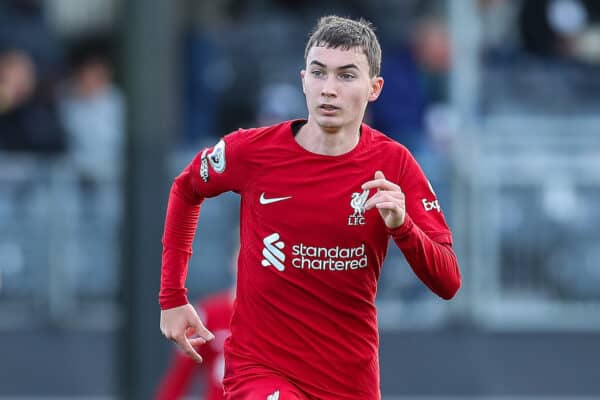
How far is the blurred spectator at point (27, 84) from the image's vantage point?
12688 millimetres

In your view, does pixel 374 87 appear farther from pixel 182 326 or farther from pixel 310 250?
pixel 182 326

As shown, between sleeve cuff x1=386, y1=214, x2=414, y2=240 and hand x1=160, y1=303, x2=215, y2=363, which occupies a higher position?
sleeve cuff x1=386, y1=214, x2=414, y2=240

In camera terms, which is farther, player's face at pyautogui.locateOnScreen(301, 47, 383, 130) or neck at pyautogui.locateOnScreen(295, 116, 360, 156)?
neck at pyautogui.locateOnScreen(295, 116, 360, 156)

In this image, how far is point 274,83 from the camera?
1353 cm

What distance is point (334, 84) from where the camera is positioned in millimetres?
4863

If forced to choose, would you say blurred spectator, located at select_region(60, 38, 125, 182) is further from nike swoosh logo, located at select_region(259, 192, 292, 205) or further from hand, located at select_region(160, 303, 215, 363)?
nike swoosh logo, located at select_region(259, 192, 292, 205)

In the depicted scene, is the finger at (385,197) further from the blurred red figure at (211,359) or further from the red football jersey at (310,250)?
the blurred red figure at (211,359)

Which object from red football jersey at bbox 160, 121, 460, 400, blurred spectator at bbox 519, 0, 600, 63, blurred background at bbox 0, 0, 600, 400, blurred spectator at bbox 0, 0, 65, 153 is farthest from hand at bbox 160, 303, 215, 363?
blurred spectator at bbox 519, 0, 600, 63

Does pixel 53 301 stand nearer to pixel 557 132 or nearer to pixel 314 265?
pixel 557 132

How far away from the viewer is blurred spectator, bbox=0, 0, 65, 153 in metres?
12.7

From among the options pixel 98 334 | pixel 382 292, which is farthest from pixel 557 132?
pixel 98 334

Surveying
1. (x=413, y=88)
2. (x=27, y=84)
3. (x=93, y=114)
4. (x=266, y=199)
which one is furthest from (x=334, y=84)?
(x=27, y=84)

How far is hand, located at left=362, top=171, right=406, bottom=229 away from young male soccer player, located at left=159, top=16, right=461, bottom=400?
0.79 feet

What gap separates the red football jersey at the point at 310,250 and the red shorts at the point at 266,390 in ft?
0.09
